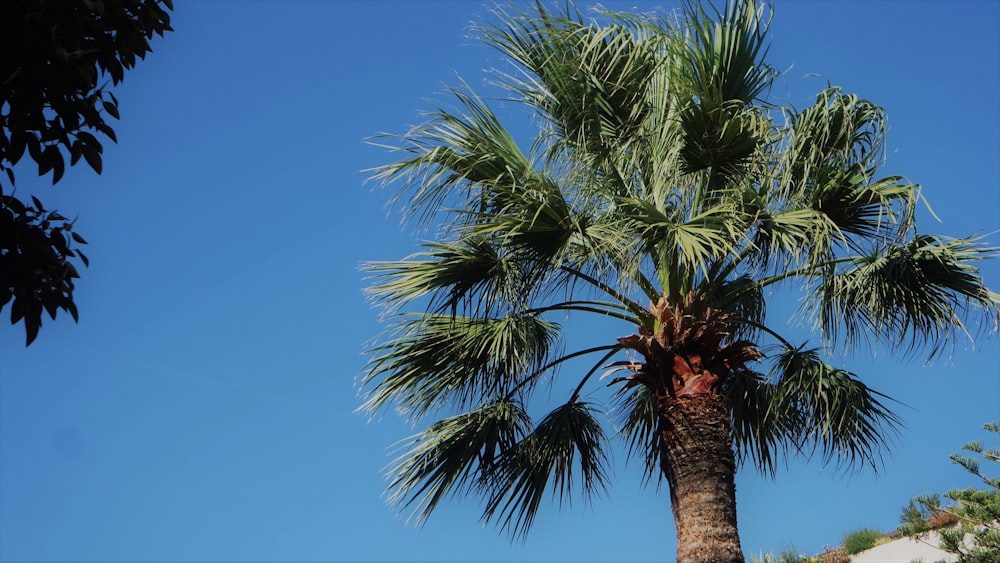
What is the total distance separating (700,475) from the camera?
23.2 feet

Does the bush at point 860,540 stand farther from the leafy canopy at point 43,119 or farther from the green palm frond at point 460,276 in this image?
the leafy canopy at point 43,119

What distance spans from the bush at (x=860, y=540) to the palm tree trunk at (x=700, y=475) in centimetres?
1101

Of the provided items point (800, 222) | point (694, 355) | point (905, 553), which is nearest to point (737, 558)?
point (694, 355)

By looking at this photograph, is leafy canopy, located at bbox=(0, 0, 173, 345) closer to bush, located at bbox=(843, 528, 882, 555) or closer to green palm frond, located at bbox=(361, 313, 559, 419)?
green palm frond, located at bbox=(361, 313, 559, 419)

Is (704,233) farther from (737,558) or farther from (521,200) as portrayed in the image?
(737,558)

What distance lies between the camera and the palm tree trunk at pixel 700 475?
6.90 m

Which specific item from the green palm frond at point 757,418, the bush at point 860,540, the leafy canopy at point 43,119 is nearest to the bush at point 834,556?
the bush at point 860,540

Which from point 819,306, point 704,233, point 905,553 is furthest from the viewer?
point 905,553

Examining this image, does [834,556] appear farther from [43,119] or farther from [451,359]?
[43,119]

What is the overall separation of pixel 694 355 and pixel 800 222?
1.23m

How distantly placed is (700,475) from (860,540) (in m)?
11.6

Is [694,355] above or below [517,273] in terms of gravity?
below

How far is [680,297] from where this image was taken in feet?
24.7

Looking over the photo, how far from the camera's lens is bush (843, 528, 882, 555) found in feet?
55.4
